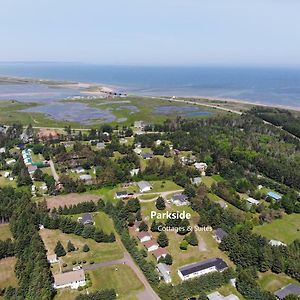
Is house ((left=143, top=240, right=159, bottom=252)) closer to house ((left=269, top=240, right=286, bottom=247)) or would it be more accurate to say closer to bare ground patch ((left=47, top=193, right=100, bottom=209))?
house ((left=269, top=240, right=286, bottom=247))

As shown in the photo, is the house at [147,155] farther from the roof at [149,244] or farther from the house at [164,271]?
the house at [164,271]

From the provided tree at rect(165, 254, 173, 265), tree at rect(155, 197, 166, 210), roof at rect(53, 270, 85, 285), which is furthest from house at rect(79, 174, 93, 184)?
tree at rect(165, 254, 173, 265)

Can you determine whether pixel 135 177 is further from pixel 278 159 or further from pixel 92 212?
pixel 278 159

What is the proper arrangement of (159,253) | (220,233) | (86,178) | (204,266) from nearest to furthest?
(204,266), (159,253), (220,233), (86,178)

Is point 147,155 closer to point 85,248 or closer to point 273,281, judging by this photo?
point 85,248

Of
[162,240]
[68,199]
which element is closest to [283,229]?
[162,240]

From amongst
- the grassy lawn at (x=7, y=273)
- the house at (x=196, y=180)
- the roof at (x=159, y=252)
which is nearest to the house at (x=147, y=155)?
the house at (x=196, y=180)
